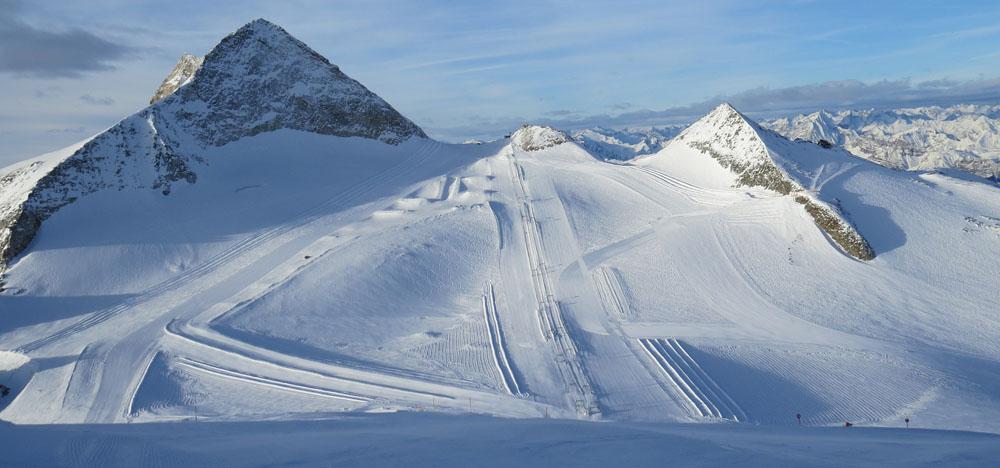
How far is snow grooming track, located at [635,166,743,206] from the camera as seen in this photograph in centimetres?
3275

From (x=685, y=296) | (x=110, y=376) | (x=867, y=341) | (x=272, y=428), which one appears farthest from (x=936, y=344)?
(x=110, y=376)

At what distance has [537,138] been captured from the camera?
48250 mm

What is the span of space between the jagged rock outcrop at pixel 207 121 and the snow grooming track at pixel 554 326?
1919 cm

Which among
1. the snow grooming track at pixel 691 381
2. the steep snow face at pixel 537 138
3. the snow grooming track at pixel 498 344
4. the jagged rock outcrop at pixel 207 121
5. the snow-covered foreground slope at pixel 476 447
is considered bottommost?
the snow grooming track at pixel 691 381

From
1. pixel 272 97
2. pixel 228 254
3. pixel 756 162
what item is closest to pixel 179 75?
pixel 272 97

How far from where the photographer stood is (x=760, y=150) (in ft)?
117

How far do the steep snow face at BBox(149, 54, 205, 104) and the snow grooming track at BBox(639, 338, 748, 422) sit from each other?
1548 inches

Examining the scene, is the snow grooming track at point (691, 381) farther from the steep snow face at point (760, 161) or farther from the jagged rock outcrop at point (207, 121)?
the jagged rock outcrop at point (207, 121)

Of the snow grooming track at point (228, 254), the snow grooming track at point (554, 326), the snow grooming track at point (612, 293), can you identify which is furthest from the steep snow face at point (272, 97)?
the snow grooming track at point (612, 293)

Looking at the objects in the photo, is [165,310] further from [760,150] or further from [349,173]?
[760,150]

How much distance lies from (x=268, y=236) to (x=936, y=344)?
28.1m

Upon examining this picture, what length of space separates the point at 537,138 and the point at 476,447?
42116 mm

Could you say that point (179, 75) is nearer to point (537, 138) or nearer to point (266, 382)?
point (537, 138)

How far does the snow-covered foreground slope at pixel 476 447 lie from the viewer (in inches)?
269
